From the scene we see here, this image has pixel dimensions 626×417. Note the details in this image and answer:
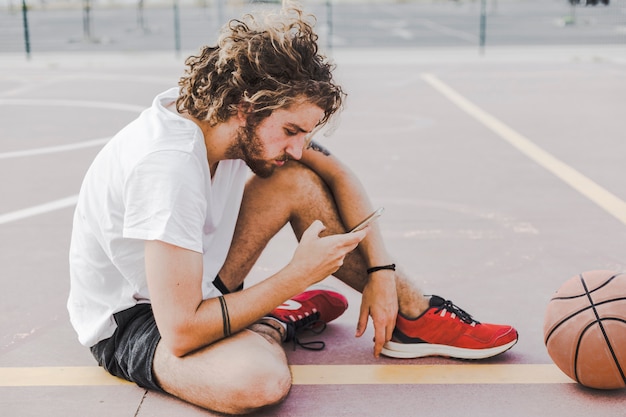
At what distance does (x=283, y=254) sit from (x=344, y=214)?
1.37 m

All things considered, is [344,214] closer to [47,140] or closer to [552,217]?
[552,217]

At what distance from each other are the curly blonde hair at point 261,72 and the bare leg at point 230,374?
2.51 ft

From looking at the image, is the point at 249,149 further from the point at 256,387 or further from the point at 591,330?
the point at 591,330

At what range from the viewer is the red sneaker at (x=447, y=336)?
10.3 ft

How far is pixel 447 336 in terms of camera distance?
318 cm

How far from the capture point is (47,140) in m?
7.65

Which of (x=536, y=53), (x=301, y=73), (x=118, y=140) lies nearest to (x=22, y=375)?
(x=118, y=140)

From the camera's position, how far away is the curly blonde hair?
2.56 metres

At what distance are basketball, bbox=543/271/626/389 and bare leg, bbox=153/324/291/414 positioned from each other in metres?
0.99

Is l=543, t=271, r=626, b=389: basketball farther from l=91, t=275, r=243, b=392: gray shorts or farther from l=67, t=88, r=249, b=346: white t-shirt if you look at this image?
l=91, t=275, r=243, b=392: gray shorts

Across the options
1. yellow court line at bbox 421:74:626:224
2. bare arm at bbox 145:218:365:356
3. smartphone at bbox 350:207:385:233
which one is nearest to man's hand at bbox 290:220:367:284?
bare arm at bbox 145:218:365:356

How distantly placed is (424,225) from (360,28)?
20.8 m

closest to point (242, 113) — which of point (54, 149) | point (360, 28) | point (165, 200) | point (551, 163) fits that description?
point (165, 200)

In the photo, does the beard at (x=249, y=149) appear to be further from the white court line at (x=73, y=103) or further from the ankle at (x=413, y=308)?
the white court line at (x=73, y=103)
